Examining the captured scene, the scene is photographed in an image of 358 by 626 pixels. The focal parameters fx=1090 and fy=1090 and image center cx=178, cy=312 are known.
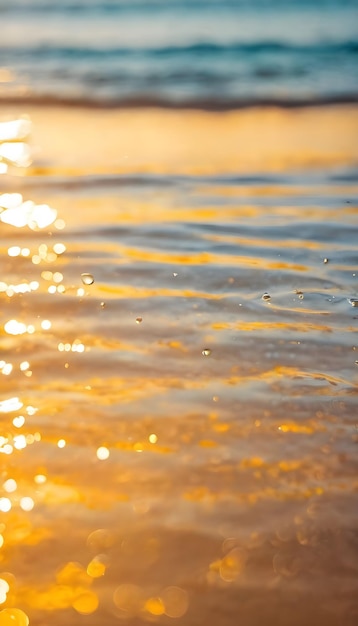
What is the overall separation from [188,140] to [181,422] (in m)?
4.77

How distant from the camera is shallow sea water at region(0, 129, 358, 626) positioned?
217 centimetres

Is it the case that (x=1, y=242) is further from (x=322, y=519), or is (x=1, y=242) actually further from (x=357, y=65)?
(x=357, y=65)

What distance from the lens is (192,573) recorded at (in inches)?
86.8

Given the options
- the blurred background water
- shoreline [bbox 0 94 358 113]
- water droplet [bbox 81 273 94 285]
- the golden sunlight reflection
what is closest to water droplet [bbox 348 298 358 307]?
water droplet [bbox 81 273 94 285]

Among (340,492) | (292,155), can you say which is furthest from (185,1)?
(340,492)

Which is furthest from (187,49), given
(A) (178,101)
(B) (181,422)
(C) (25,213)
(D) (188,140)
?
(B) (181,422)

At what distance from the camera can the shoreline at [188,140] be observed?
6.42 meters

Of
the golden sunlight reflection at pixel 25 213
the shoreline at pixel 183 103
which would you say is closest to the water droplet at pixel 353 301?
the golden sunlight reflection at pixel 25 213

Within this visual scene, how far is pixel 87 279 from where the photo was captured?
421 cm

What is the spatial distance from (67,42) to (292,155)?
25.5 ft

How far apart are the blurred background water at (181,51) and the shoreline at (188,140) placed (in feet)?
2.25

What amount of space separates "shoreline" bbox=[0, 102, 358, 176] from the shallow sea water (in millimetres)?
1395

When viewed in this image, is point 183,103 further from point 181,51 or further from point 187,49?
point 187,49

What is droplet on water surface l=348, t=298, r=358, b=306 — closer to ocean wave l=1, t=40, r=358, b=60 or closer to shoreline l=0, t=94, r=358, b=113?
shoreline l=0, t=94, r=358, b=113
